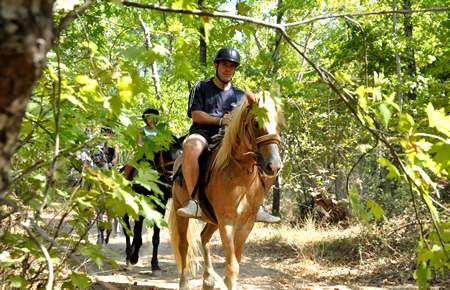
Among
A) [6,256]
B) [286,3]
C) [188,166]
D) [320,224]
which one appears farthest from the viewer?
[286,3]

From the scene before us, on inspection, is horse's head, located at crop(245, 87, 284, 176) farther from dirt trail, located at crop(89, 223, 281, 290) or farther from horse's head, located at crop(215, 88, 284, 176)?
dirt trail, located at crop(89, 223, 281, 290)

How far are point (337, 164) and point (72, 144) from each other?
9364 mm

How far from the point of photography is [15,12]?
916 mm

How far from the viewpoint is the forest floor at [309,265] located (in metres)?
5.98

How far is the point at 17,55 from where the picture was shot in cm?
94

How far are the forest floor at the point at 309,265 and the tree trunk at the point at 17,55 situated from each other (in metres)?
4.29

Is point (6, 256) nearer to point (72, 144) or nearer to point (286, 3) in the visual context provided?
point (72, 144)

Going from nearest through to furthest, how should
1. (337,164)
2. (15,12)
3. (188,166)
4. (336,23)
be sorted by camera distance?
(15,12), (188,166), (337,164), (336,23)

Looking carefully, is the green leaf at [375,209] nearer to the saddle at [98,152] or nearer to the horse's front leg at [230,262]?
the saddle at [98,152]

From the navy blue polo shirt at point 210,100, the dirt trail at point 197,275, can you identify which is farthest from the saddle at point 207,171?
the dirt trail at point 197,275

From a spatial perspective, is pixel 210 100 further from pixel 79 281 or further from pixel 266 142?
pixel 79 281

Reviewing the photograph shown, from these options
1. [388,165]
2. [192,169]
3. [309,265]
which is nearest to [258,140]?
[192,169]

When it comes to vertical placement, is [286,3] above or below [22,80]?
above

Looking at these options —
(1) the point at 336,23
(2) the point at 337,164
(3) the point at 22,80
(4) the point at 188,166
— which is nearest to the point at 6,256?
(3) the point at 22,80
